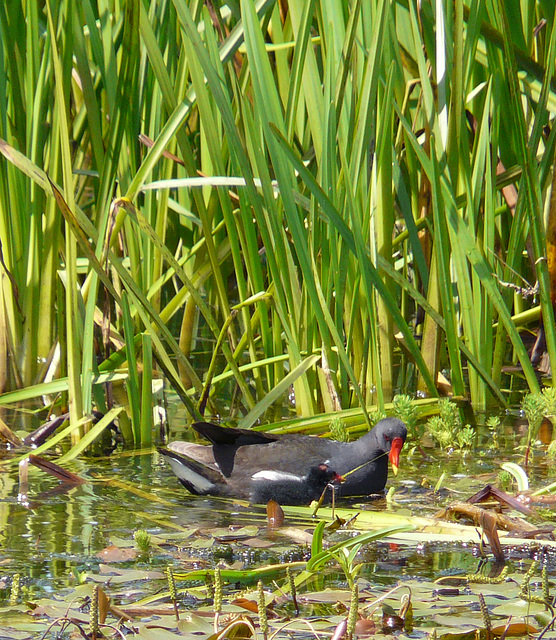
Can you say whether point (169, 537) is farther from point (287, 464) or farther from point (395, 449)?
point (395, 449)

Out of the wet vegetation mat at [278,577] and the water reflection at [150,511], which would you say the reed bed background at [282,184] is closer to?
the water reflection at [150,511]

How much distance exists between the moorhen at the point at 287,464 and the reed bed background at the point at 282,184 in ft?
0.61

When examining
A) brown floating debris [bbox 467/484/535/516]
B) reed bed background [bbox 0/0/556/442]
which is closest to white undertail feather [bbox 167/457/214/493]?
reed bed background [bbox 0/0/556/442]

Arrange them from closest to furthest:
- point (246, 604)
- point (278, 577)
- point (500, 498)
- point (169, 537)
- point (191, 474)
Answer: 1. point (246, 604)
2. point (278, 577)
3. point (169, 537)
4. point (500, 498)
5. point (191, 474)

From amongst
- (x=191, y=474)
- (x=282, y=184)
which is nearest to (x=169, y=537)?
(x=191, y=474)

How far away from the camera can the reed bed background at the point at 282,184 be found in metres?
3.54

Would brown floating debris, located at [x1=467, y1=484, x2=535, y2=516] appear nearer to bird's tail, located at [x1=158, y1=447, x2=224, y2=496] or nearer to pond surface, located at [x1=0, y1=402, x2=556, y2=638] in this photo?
pond surface, located at [x1=0, y1=402, x2=556, y2=638]

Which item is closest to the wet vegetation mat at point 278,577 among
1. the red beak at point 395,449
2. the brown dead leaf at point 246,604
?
the brown dead leaf at point 246,604

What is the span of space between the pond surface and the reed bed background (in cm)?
35

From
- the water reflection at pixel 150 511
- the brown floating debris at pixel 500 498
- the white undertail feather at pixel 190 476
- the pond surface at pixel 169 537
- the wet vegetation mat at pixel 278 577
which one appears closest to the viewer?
the wet vegetation mat at pixel 278 577

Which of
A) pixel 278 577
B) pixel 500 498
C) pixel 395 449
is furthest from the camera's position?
pixel 395 449

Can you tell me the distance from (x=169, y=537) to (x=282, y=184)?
1375 mm

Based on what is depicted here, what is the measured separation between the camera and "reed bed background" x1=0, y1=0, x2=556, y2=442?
11.6ft

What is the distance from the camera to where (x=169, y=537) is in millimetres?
2891
